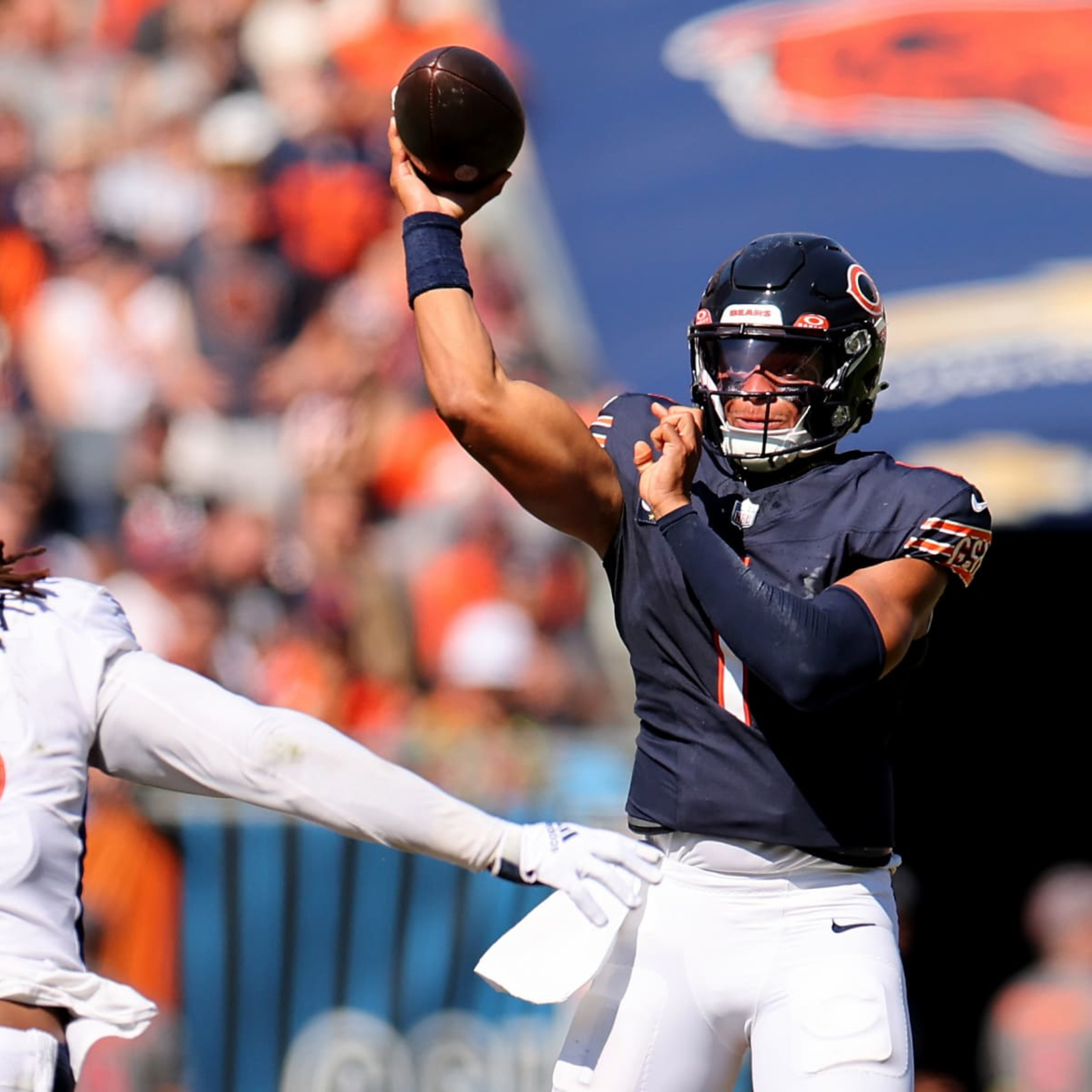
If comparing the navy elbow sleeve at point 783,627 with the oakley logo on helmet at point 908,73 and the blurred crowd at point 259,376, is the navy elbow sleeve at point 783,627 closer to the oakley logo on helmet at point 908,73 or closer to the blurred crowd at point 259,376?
the blurred crowd at point 259,376

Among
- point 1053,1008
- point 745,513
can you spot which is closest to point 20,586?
point 745,513

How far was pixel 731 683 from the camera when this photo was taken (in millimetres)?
2953

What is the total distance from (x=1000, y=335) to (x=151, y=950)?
3664 millimetres

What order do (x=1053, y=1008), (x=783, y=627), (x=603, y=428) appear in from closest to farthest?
(x=783, y=627), (x=603, y=428), (x=1053, y=1008)

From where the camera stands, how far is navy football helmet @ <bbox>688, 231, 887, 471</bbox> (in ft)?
9.96

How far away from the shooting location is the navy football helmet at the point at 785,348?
3.04m

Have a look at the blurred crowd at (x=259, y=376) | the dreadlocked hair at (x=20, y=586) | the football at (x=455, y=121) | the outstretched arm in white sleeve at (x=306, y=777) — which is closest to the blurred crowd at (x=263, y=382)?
the blurred crowd at (x=259, y=376)

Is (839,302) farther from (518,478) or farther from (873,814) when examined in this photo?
(873,814)

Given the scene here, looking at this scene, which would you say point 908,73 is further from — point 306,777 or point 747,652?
point 306,777

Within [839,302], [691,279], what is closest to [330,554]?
[691,279]

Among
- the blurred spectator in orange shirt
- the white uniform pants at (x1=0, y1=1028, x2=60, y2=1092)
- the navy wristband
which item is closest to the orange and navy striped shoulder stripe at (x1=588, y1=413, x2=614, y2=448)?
the navy wristband

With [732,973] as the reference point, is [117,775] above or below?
above

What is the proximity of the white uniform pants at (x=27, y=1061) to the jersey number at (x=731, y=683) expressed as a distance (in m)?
1.14

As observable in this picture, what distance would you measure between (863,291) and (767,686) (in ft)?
2.39
